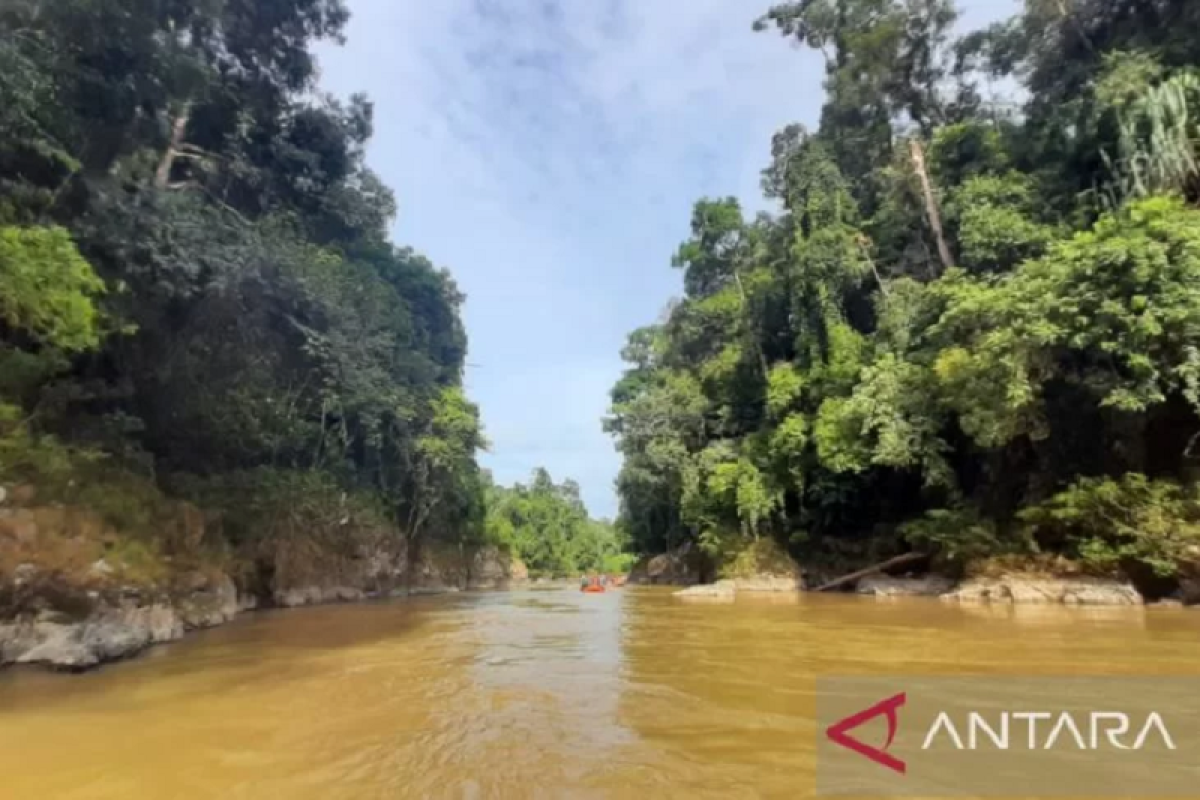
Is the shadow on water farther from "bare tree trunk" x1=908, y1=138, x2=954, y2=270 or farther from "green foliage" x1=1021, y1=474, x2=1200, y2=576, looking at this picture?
"bare tree trunk" x1=908, y1=138, x2=954, y2=270

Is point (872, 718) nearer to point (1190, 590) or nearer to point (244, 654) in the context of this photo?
point (244, 654)

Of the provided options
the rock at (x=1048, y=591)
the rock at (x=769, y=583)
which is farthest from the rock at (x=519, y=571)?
the rock at (x=1048, y=591)

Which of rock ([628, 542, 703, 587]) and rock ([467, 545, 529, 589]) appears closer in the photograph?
rock ([628, 542, 703, 587])

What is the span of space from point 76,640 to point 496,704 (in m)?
4.61

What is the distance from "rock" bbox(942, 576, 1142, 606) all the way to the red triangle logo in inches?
354

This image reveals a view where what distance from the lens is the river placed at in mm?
3027

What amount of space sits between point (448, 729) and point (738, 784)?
1807mm

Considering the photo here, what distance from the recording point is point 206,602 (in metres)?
11.0

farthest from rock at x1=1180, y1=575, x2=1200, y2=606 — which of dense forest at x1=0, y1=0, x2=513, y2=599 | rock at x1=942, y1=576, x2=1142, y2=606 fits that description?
dense forest at x1=0, y1=0, x2=513, y2=599

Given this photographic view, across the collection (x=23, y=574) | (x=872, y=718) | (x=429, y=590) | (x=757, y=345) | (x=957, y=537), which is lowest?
(x=429, y=590)

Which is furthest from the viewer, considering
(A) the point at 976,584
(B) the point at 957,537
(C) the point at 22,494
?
(B) the point at 957,537

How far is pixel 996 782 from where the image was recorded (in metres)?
2.79

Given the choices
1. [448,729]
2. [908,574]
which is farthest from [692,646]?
[908,574]

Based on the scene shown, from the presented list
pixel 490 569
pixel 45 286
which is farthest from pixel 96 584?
pixel 490 569
